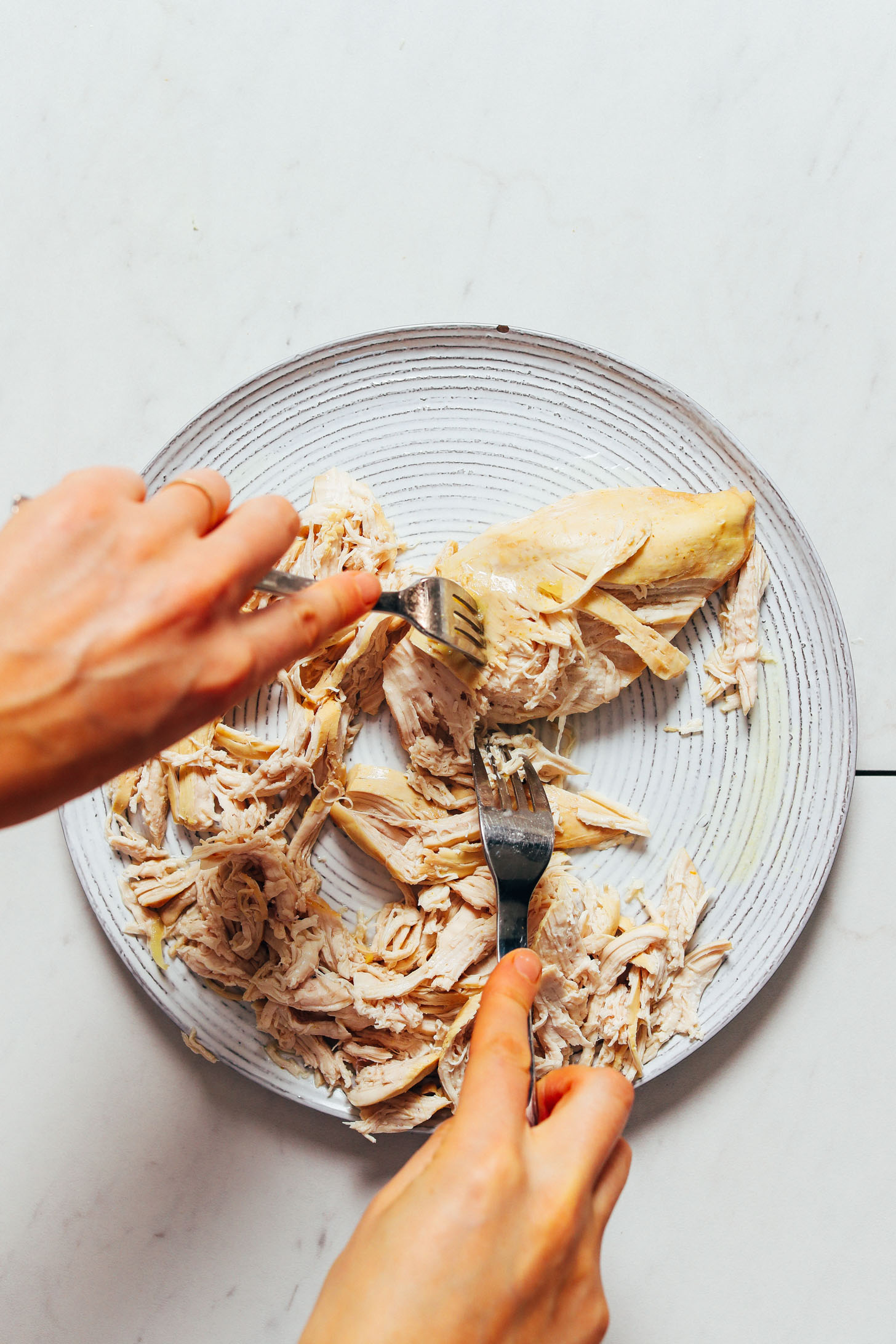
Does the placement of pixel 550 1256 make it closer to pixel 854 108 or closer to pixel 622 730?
pixel 622 730

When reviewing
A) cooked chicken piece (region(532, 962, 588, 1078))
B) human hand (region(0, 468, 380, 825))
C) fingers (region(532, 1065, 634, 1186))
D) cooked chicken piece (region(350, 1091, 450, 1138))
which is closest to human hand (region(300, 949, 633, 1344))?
fingers (region(532, 1065, 634, 1186))

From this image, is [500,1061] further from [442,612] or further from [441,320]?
[441,320]

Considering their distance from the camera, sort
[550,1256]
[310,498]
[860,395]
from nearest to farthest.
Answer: [550,1256], [310,498], [860,395]

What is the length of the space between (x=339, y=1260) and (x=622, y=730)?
1183mm

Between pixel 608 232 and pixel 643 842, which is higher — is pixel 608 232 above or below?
above

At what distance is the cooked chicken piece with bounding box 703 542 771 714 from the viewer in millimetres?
1966

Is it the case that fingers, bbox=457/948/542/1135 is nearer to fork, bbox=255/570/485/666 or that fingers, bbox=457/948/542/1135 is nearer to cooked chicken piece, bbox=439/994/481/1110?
cooked chicken piece, bbox=439/994/481/1110

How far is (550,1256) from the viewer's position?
1.25 metres

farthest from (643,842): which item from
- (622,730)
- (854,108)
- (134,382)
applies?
(854,108)

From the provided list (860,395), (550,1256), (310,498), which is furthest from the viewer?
(860,395)

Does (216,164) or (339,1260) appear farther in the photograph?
(216,164)

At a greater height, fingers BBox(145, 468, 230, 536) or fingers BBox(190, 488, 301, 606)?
fingers BBox(145, 468, 230, 536)

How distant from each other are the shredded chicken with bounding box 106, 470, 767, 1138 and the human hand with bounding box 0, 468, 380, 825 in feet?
2.32

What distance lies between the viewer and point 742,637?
1.98m
